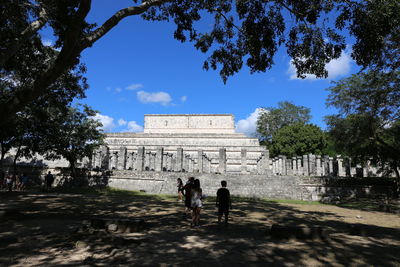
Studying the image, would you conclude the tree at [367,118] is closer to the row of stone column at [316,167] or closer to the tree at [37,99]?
the row of stone column at [316,167]

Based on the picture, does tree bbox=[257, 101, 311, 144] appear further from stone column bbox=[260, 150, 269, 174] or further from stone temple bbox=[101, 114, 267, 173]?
stone column bbox=[260, 150, 269, 174]

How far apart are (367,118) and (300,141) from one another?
2338 centimetres

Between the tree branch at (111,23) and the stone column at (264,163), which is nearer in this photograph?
the tree branch at (111,23)

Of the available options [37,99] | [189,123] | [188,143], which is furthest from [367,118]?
[189,123]

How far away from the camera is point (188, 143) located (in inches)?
1599

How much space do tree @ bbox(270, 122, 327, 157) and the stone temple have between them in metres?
4.47

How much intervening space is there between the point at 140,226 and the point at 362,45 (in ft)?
29.0

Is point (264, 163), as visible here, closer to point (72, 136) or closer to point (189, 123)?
point (72, 136)

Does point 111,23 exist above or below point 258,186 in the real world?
above

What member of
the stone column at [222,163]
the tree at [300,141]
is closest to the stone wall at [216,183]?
the stone column at [222,163]

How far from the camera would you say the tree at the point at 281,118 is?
160ft

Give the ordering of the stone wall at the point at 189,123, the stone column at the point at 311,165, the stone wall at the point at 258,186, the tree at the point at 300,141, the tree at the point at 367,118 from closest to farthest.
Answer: the tree at the point at 367,118 < the stone wall at the point at 258,186 < the stone column at the point at 311,165 < the tree at the point at 300,141 < the stone wall at the point at 189,123

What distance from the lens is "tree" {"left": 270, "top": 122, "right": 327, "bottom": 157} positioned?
39625mm

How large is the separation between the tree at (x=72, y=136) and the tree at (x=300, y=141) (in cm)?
2780
